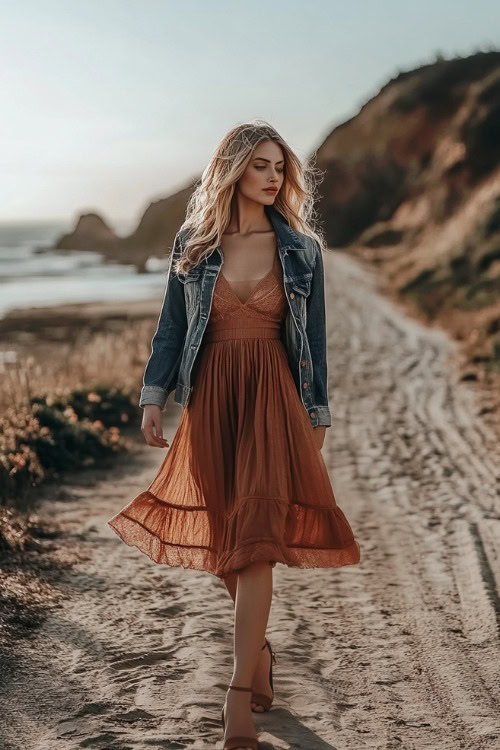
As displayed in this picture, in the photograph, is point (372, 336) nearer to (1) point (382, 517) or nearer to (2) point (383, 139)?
(1) point (382, 517)

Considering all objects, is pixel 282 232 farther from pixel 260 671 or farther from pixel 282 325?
pixel 260 671

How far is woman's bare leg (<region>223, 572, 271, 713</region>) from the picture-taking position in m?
3.76

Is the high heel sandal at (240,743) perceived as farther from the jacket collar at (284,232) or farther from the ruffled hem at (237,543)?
the jacket collar at (284,232)

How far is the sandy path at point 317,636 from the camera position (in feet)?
12.0

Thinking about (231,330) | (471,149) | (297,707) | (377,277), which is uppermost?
(471,149)

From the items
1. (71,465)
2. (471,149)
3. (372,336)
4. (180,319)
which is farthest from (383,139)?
(180,319)

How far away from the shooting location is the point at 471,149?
3422cm

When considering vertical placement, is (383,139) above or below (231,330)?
above

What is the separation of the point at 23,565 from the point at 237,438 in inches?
88.0

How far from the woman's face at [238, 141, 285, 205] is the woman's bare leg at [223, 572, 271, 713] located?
1364mm

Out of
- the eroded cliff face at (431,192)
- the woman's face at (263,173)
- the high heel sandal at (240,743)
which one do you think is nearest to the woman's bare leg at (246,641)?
the high heel sandal at (240,743)

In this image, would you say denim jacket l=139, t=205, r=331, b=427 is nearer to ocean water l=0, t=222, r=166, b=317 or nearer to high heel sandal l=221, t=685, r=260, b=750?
high heel sandal l=221, t=685, r=260, b=750

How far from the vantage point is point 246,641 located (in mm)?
3439

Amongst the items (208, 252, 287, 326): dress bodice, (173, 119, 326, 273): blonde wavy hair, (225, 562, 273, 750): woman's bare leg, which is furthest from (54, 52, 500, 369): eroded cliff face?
(225, 562, 273, 750): woman's bare leg
